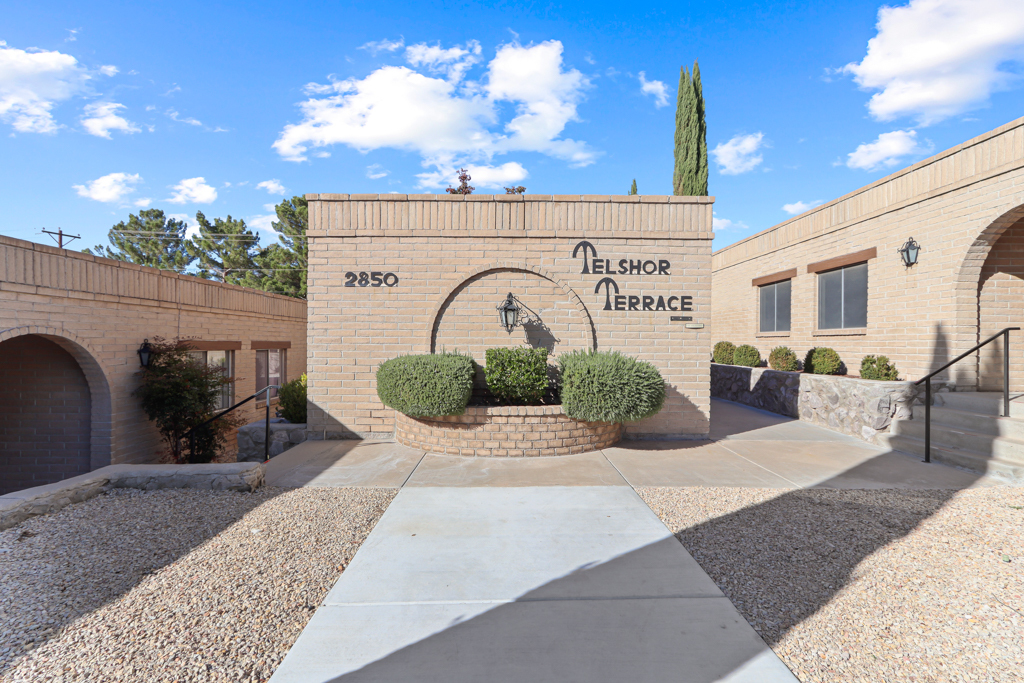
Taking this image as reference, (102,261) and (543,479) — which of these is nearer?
(543,479)

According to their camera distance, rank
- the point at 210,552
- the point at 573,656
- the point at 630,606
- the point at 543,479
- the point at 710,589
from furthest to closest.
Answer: the point at 543,479, the point at 210,552, the point at 710,589, the point at 630,606, the point at 573,656

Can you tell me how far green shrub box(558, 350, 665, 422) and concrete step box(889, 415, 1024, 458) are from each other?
414cm

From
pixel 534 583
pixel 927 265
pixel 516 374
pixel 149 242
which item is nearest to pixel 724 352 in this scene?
pixel 927 265

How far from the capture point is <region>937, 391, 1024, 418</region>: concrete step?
6.76 metres

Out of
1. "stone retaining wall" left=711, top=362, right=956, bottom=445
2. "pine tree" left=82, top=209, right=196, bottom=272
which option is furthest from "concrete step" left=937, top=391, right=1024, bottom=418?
"pine tree" left=82, top=209, right=196, bottom=272

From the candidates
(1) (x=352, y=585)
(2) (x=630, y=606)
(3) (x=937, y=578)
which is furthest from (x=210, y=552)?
(3) (x=937, y=578)

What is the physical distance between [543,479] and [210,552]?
3526mm

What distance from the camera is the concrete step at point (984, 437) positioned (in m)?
6.02

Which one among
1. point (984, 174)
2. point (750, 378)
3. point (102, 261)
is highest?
point (984, 174)

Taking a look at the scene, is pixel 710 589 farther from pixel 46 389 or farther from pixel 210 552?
pixel 46 389

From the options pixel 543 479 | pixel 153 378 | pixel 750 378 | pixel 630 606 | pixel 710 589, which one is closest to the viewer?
pixel 630 606

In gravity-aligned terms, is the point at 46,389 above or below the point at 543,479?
above

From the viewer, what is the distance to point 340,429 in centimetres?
805

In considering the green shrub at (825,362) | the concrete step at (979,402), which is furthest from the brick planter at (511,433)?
the green shrub at (825,362)
